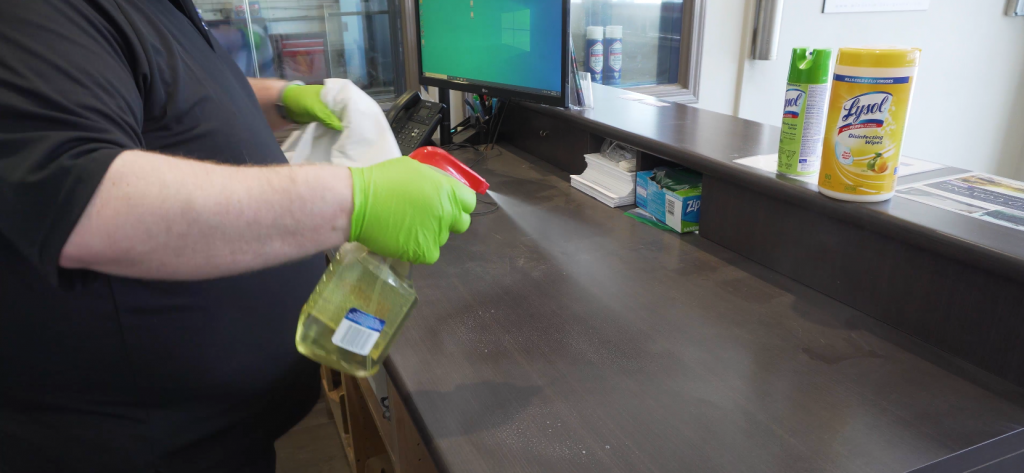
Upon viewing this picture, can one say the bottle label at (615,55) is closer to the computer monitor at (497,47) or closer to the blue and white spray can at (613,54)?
the blue and white spray can at (613,54)

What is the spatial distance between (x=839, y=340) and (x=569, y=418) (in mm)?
409

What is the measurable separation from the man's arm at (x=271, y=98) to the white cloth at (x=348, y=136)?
90mm

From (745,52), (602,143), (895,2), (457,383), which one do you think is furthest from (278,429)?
(895,2)

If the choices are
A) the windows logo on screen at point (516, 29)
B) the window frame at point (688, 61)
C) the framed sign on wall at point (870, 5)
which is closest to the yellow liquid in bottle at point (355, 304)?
the windows logo on screen at point (516, 29)

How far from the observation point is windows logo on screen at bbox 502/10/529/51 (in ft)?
4.84

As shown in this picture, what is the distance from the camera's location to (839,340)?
835 mm

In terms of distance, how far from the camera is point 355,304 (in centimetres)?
69

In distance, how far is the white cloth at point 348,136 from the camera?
999mm

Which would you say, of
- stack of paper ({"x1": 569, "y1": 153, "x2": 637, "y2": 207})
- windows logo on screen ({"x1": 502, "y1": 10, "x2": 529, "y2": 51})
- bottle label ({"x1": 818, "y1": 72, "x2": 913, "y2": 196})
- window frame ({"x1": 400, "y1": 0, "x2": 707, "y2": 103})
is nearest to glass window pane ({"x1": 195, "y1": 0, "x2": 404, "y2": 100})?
window frame ({"x1": 400, "y1": 0, "x2": 707, "y2": 103})

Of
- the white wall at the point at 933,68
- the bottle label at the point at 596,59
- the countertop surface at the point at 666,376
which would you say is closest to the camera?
the countertop surface at the point at 666,376

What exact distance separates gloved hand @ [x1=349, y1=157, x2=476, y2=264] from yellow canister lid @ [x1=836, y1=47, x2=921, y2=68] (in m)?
0.50

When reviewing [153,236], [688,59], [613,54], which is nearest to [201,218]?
[153,236]

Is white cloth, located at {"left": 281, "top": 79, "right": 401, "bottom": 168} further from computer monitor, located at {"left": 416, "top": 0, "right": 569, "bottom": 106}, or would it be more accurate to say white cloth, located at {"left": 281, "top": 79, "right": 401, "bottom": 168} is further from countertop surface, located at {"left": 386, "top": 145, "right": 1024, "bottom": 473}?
computer monitor, located at {"left": 416, "top": 0, "right": 569, "bottom": 106}

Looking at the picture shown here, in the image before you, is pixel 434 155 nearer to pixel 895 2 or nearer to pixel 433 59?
pixel 433 59
